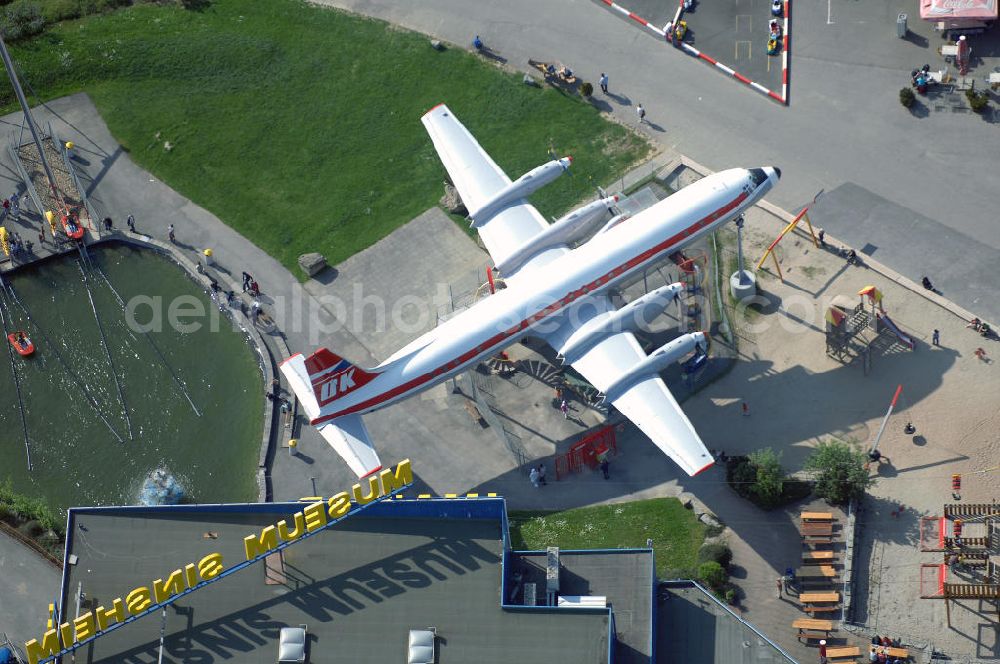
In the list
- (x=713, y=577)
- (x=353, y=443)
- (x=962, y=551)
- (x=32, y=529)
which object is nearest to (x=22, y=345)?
(x=32, y=529)

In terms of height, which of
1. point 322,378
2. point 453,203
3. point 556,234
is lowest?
point 322,378

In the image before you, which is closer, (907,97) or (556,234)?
(556,234)

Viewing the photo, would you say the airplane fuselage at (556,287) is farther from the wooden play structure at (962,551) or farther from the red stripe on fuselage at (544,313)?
the wooden play structure at (962,551)

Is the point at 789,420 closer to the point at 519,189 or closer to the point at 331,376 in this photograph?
the point at 519,189

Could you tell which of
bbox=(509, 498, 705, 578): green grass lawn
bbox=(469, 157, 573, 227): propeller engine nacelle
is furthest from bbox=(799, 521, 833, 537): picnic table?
bbox=(469, 157, 573, 227): propeller engine nacelle

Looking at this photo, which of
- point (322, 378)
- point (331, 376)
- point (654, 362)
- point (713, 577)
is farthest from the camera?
point (654, 362)

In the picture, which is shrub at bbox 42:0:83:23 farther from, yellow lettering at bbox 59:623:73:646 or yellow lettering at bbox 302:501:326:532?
yellow lettering at bbox 59:623:73:646
